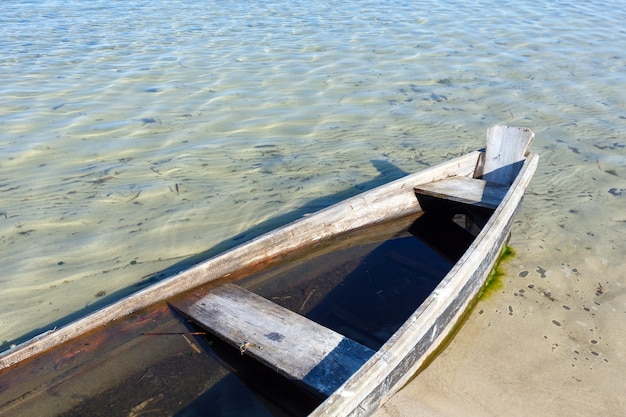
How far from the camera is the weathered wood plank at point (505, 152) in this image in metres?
5.03

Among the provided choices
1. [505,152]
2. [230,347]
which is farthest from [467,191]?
[230,347]

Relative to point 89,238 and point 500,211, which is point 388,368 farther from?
point 89,238

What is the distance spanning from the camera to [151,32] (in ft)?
35.0

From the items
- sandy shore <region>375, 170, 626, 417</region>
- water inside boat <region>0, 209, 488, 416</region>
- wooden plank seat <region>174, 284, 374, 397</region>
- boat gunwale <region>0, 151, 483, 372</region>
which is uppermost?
boat gunwale <region>0, 151, 483, 372</region>

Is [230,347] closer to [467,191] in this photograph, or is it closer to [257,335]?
[257,335]

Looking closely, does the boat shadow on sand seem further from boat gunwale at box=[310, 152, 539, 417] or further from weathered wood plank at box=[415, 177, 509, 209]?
boat gunwale at box=[310, 152, 539, 417]

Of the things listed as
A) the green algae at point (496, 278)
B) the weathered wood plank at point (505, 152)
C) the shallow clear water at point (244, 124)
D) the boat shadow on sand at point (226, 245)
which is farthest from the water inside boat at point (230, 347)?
the weathered wood plank at point (505, 152)

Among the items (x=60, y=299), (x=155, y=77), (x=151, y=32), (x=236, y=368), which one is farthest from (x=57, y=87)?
(x=236, y=368)

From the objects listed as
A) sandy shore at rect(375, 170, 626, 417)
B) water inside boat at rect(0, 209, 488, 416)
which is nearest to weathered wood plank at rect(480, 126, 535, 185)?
sandy shore at rect(375, 170, 626, 417)

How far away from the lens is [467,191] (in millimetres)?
4871

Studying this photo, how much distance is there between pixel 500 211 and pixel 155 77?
6.12 m

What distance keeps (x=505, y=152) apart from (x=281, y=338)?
3.15 m

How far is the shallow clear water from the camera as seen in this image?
4656mm

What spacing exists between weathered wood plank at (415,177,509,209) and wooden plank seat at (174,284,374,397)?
6.63 feet
